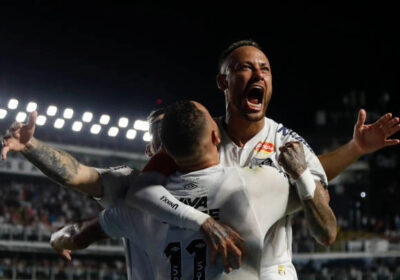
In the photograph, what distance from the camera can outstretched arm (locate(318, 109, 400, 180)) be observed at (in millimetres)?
4801

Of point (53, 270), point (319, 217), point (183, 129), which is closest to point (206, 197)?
point (183, 129)

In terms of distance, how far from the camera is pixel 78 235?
3.86 m

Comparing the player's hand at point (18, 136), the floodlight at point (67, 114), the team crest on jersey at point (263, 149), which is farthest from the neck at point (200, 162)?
the floodlight at point (67, 114)

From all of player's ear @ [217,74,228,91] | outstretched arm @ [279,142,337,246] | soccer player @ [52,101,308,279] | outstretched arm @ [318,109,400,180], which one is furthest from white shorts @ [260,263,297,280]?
player's ear @ [217,74,228,91]

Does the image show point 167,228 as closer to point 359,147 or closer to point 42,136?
point 359,147

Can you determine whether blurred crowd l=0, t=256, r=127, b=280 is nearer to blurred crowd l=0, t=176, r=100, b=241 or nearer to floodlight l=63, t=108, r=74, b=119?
blurred crowd l=0, t=176, r=100, b=241

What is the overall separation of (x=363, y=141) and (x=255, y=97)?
95 cm

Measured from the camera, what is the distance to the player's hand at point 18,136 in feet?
11.4

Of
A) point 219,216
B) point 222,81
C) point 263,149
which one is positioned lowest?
point 219,216

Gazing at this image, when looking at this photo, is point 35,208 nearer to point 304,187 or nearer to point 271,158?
point 271,158

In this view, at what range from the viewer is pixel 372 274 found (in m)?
24.1

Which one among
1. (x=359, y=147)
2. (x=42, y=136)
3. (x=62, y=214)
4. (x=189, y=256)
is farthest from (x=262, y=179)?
(x=42, y=136)

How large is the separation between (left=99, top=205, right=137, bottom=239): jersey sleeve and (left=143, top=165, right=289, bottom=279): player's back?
0.18m

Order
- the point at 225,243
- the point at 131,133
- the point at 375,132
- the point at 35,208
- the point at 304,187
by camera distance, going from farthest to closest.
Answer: the point at 35,208 → the point at 131,133 → the point at 375,132 → the point at 304,187 → the point at 225,243
